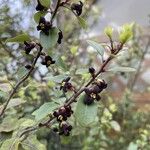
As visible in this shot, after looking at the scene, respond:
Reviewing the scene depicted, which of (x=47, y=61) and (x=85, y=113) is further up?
(x=47, y=61)

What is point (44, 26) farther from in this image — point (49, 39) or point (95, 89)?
point (95, 89)

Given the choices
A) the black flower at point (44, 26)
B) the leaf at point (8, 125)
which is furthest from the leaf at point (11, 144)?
the black flower at point (44, 26)

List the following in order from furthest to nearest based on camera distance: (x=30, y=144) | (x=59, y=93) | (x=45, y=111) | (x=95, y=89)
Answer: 1. (x=59, y=93)
2. (x=30, y=144)
3. (x=45, y=111)
4. (x=95, y=89)

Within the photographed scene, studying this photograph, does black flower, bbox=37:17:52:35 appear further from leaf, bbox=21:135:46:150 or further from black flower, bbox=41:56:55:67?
leaf, bbox=21:135:46:150

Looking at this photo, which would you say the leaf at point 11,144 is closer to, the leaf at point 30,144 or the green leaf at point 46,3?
the leaf at point 30,144

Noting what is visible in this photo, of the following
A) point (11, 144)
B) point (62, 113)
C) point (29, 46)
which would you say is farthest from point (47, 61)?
point (11, 144)

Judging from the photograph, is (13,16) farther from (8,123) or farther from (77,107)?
(77,107)
